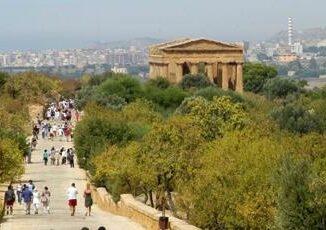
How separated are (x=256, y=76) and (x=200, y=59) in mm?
17868

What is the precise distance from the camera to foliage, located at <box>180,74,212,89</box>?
318ft

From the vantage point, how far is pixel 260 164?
29.0m

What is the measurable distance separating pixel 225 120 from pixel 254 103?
32.1 m

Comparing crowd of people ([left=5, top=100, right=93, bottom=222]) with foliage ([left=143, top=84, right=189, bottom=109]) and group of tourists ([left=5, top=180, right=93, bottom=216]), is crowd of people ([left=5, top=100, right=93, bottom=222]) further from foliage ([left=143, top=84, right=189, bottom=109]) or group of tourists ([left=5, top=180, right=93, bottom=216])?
foliage ([left=143, top=84, right=189, bottom=109])

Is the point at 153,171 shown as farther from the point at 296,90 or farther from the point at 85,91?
the point at 296,90

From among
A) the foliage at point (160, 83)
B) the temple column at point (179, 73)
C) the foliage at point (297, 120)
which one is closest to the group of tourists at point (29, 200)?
the foliage at point (297, 120)

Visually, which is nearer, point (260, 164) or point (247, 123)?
point (260, 164)

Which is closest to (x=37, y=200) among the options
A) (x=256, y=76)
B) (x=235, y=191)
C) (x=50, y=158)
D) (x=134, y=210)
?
(x=134, y=210)

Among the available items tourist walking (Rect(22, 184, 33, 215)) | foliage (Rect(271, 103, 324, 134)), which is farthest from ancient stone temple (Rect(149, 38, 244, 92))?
tourist walking (Rect(22, 184, 33, 215))

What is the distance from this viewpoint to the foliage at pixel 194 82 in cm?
9706

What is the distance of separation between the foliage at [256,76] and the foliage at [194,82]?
2200 centimetres

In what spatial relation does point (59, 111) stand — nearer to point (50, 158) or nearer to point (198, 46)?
point (198, 46)

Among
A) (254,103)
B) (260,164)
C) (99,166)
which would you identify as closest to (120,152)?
(99,166)

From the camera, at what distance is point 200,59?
105125 millimetres
